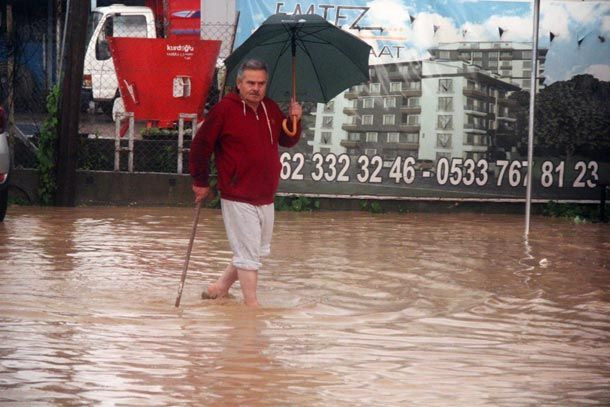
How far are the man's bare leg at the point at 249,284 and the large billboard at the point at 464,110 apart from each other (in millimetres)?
9089

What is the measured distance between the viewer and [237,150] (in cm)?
897

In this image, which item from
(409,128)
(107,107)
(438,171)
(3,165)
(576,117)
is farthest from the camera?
(107,107)

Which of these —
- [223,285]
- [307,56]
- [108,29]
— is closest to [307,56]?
[307,56]

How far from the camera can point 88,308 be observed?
9.02m

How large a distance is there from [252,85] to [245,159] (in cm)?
49

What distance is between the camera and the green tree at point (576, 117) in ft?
60.5

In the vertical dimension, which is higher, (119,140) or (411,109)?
(411,109)

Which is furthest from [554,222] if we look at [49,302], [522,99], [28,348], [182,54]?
[28,348]

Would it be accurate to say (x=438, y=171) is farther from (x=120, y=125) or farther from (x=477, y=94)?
(x=120, y=125)

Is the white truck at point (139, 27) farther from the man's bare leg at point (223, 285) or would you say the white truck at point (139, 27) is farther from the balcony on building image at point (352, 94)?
the man's bare leg at point (223, 285)

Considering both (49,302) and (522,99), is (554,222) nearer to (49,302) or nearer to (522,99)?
(522,99)

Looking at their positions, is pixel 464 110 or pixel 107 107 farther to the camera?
pixel 107 107

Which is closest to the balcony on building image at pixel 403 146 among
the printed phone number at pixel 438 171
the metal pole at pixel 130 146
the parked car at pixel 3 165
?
the printed phone number at pixel 438 171

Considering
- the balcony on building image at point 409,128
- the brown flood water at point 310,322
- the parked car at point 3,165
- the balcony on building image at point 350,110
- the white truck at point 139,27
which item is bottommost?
the brown flood water at point 310,322
